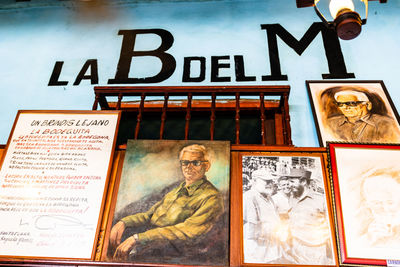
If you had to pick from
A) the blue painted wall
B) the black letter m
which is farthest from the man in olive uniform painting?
the black letter m

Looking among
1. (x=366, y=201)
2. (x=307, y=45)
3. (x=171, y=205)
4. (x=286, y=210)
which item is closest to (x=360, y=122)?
(x=366, y=201)

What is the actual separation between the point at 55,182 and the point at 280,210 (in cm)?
156

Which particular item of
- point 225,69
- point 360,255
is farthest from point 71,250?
point 225,69

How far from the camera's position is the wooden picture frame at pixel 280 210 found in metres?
2.10

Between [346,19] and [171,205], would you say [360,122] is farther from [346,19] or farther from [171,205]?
[171,205]

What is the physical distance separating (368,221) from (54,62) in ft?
11.2

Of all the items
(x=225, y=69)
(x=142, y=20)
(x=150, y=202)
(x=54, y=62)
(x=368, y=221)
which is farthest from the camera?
(x=142, y=20)

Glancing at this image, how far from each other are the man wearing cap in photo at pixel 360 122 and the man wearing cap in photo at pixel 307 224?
81cm

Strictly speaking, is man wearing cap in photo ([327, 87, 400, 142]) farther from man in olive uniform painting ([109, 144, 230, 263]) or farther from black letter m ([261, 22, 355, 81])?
man in olive uniform painting ([109, 144, 230, 263])

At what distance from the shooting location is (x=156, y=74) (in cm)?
355

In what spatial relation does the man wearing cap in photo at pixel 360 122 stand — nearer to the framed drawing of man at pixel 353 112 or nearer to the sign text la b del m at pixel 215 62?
A: the framed drawing of man at pixel 353 112

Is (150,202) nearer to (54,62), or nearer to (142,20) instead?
(54,62)

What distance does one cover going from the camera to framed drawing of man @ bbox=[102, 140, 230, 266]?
2.14 metres
